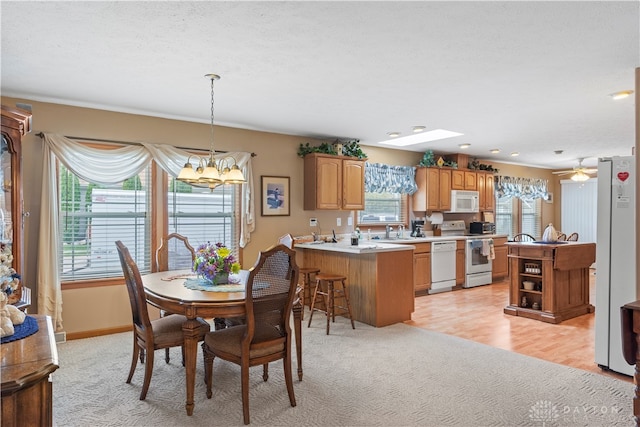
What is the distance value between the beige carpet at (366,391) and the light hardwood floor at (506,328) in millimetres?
306

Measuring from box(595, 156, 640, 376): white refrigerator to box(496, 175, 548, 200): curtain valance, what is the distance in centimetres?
527

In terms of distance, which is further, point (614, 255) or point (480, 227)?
point (480, 227)

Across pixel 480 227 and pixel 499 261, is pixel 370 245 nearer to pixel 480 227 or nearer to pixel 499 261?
pixel 480 227

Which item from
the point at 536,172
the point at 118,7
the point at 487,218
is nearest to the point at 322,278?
the point at 118,7

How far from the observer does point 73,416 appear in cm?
259

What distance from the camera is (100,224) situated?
4379 mm

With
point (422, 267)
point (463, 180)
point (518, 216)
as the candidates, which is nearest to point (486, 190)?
point (463, 180)

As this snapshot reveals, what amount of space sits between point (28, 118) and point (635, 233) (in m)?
4.80

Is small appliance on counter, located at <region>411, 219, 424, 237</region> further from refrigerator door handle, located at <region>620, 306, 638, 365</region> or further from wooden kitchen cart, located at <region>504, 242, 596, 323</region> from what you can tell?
refrigerator door handle, located at <region>620, 306, 638, 365</region>

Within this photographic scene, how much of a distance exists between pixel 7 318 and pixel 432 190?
6399 mm

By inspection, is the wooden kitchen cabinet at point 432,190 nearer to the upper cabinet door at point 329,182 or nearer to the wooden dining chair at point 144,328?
the upper cabinet door at point 329,182

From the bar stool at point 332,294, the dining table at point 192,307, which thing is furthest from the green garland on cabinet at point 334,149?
the dining table at point 192,307

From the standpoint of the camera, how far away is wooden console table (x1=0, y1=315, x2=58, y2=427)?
1.24 metres

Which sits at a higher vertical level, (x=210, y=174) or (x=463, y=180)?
(x=463, y=180)
